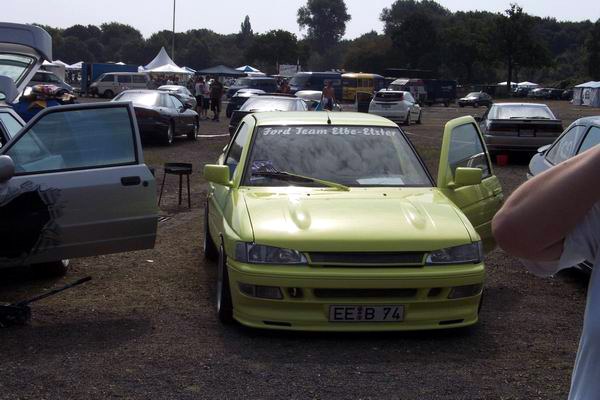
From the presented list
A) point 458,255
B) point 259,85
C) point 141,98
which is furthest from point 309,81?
point 458,255

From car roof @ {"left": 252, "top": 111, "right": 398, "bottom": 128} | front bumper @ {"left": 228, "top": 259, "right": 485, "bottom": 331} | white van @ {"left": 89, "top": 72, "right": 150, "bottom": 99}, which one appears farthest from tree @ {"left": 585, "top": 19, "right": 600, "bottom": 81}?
front bumper @ {"left": 228, "top": 259, "right": 485, "bottom": 331}

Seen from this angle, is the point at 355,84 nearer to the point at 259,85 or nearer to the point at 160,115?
the point at 259,85

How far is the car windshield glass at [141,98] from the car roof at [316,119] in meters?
14.5

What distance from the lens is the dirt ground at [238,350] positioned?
4.89m

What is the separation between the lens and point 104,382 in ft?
16.2

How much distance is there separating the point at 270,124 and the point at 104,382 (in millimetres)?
3027

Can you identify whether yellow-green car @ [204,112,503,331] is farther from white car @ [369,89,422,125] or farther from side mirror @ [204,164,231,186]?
white car @ [369,89,422,125]

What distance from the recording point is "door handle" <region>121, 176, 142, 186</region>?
6.52 m

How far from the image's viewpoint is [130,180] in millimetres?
6539

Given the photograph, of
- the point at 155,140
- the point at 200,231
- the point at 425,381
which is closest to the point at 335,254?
the point at 425,381

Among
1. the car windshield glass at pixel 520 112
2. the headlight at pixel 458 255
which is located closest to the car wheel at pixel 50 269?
the headlight at pixel 458 255

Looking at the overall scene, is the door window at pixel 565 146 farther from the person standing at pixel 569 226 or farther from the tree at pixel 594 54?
the tree at pixel 594 54

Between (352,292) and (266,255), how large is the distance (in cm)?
61

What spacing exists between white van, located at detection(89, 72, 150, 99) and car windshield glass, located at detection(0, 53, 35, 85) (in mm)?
40736
